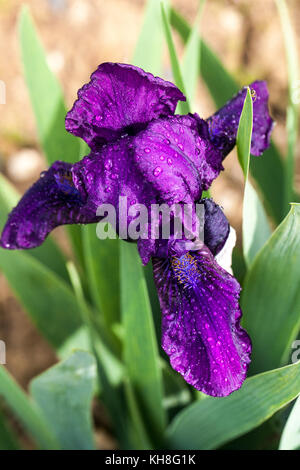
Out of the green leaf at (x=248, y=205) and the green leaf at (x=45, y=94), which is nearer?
the green leaf at (x=248, y=205)

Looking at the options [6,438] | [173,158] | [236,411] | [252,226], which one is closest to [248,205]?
[252,226]

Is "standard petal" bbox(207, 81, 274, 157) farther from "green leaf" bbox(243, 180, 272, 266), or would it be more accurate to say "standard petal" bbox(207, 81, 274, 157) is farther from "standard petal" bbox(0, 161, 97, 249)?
"standard petal" bbox(0, 161, 97, 249)

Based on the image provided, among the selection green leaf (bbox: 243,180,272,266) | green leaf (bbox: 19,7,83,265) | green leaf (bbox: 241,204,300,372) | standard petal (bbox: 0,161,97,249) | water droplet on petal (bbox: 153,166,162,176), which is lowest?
green leaf (bbox: 241,204,300,372)

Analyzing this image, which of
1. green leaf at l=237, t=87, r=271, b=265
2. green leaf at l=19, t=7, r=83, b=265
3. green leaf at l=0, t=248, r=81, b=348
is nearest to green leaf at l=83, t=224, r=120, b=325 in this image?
green leaf at l=0, t=248, r=81, b=348

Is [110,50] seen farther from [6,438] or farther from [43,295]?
[6,438]

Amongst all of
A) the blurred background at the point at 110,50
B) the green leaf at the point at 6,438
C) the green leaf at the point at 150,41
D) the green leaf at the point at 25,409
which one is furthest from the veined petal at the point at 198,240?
the blurred background at the point at 110,50

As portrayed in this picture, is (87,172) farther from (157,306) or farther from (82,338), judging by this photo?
(82,338)

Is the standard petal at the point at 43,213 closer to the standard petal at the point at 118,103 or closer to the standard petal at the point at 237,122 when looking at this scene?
the standard petal at the point at 118,103
